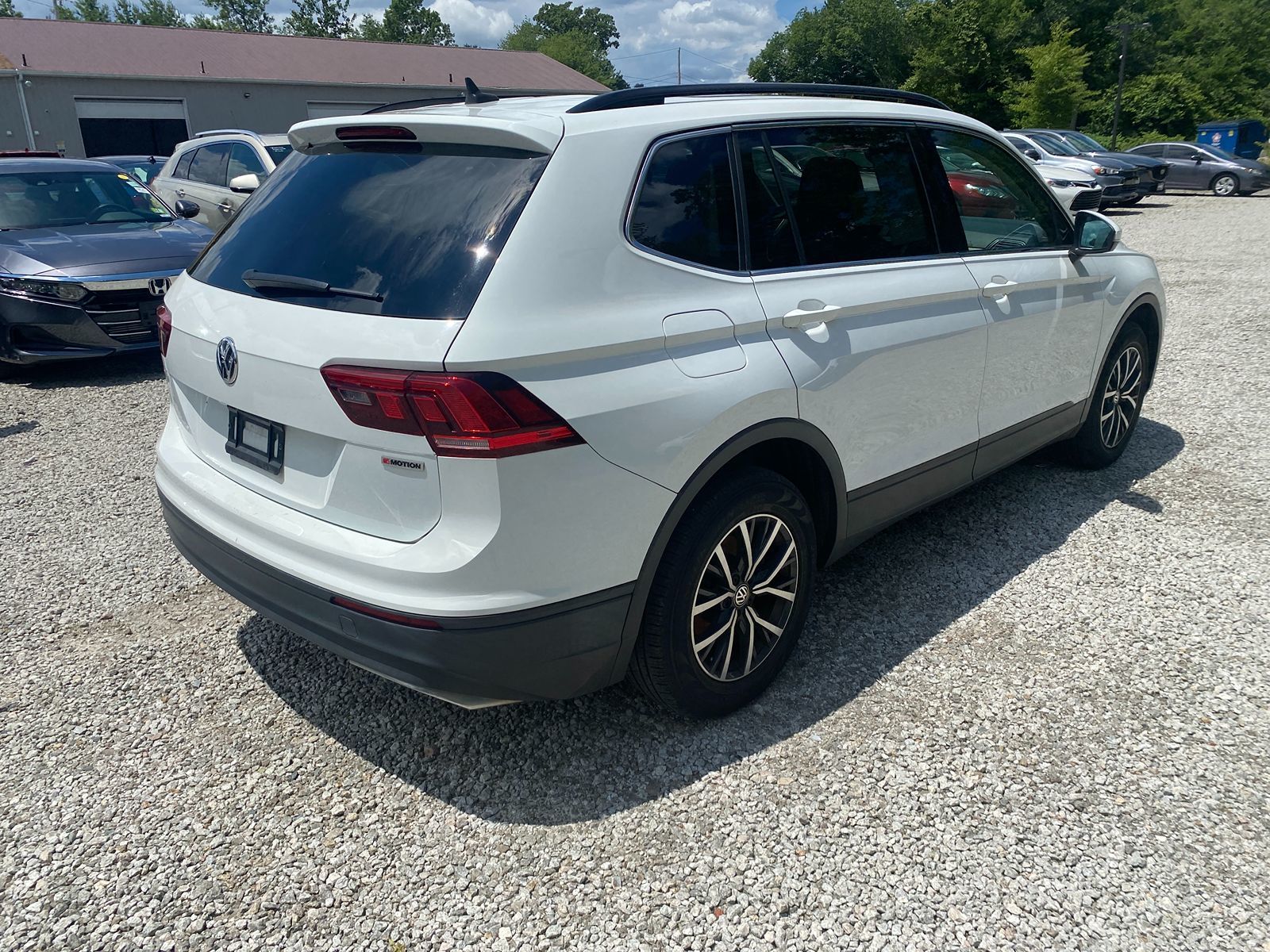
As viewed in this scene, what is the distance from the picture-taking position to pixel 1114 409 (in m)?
5.13

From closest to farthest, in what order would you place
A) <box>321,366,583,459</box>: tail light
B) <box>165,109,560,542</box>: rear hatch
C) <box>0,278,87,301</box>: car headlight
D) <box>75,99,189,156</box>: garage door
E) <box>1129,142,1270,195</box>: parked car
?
<box>321,366,583,459</box>: tail light < <box>165,109,560,542</box>: rear hatch < <box>0,278,87,301</box>: car headlight < <box>1129,142,1270,195</box>: parked car < <box>75,99,189,156</box>: garage door

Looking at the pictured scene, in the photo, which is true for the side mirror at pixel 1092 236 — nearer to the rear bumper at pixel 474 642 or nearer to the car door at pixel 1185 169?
the rear bumper at pixel 474 642

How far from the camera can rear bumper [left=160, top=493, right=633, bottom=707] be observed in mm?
2344

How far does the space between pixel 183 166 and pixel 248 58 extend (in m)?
26.9

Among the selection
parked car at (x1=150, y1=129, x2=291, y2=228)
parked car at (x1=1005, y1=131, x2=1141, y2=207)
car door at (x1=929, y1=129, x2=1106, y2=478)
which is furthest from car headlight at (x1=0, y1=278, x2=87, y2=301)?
parked car at (x1=1005, y1=131, x2=1141, y2=207)

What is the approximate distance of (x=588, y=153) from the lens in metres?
2.51

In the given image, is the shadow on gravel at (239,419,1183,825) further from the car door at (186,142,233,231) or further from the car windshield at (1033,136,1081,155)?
the car windshield at (1033,136,1081,155)

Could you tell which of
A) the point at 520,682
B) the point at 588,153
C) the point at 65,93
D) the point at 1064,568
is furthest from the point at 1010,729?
the point at 65,93

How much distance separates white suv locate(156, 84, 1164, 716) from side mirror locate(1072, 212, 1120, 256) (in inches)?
50.2

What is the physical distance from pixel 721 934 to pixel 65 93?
35.2 metres

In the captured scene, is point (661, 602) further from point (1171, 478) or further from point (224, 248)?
point (1171, 478)

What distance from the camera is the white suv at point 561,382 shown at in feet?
7.57

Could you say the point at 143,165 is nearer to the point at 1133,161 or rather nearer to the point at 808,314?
the point at 808,314

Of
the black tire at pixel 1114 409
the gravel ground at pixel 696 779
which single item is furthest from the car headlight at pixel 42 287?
the black tire at pixel 1114 409
